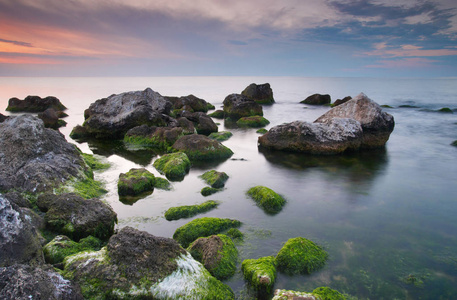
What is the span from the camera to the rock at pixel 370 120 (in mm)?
18500

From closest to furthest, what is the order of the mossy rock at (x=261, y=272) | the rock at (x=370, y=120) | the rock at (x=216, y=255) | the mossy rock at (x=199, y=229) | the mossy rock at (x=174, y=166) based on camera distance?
the mossy rock at (x=261, y=272), the rock at (x=216, y=255), the mossy rock at (x=199, y=229), the mossy rock at (x=174, y=166), the rock at (x=370, y=120)

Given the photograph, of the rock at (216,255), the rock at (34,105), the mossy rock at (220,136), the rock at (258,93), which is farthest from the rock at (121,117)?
the rock at (258,93)

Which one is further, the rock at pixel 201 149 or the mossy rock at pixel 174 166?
the rock at pixel 201 149

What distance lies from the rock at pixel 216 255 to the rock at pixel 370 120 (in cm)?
1328

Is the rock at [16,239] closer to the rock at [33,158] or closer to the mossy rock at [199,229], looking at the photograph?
the mossy rock at [199,229]

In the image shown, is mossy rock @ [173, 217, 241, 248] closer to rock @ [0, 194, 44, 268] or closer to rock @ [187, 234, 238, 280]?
rock @ [187, 234, 238, 280]

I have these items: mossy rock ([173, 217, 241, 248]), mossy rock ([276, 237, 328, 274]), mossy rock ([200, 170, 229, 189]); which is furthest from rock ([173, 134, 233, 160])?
mossy rock ([276, 237, 328, 274])

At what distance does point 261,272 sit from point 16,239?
15.4ft

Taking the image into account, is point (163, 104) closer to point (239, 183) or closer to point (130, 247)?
point (239, 183)

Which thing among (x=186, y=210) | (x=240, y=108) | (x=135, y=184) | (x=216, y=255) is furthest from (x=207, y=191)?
(x=240, y=108)

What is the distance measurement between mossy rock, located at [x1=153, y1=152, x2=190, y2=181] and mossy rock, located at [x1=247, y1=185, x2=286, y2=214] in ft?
13.0

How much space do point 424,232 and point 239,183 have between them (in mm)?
6674

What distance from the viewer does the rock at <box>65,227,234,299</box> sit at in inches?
213

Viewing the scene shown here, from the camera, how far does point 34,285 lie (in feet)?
14.3
